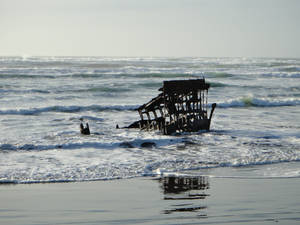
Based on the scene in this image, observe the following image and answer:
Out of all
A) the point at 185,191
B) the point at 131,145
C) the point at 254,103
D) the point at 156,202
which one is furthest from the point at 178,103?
the point at 254,103

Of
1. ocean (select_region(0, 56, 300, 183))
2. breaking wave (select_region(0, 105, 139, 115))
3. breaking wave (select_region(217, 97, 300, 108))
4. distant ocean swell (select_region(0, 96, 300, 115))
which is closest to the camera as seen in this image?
ocean (select_region(0, 56, 300, 183))

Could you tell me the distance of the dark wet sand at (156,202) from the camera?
6.82 metres

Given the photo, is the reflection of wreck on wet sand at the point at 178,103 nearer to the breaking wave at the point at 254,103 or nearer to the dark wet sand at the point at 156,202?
the dark wet sand at the point at 156,202

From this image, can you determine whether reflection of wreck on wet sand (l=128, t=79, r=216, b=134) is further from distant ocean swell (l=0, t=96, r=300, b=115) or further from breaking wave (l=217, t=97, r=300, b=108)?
breaking wave (l=217, t=97, r=300, b=108)

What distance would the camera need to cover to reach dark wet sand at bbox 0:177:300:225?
6.82 m

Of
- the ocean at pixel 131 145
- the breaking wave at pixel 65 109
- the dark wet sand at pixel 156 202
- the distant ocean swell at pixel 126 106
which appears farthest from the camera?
the distant ocean swell at pixel 126 106

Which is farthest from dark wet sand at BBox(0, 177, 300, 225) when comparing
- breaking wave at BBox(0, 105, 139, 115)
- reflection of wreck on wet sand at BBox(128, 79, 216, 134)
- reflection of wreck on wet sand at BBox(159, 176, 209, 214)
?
breaking wave at BBox(0, 105, 139, 115)

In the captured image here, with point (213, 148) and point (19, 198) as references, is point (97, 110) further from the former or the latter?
point (19, 198)

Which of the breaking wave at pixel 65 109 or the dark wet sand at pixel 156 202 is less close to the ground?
the dark wet sand at pixel 156 202

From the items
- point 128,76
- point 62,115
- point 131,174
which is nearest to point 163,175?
point 131,174

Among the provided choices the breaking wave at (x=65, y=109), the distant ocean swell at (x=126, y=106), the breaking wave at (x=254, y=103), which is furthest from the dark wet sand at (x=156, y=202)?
the breaking wave at (x=254, y=103)

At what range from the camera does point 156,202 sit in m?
7.82

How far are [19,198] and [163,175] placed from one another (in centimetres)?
350

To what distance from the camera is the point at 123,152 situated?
13336 millimetres
